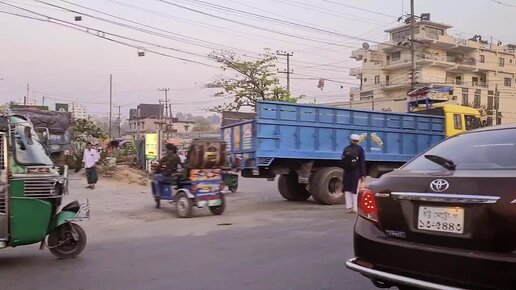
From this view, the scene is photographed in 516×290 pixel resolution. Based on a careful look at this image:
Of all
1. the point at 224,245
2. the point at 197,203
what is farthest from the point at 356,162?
the point at 224,245

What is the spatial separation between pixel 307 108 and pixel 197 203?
150 inches

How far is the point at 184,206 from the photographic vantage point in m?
10.8

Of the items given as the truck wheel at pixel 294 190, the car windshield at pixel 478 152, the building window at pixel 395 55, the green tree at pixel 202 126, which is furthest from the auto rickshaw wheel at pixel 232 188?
the green tree at pixel 202 126

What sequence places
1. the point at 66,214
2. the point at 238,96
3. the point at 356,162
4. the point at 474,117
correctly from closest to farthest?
1. the point at 66,214
2. the point at 356,162
3. the point at 474,117
4. the point at 238,96

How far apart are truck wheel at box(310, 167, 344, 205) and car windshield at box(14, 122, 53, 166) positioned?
7.52 m

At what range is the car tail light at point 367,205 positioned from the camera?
12.6 feet

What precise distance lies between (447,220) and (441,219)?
4cm

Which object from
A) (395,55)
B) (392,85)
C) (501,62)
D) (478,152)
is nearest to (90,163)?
(478,152)

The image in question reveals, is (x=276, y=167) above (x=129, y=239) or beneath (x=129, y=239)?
above

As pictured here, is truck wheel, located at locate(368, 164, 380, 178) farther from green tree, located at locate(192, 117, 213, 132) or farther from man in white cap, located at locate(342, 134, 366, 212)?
green tree, located at locate(192, 117, 213, 132)

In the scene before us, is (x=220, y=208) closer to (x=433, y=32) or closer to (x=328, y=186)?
(x=328, y=186)

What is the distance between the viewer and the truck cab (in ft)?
50.7

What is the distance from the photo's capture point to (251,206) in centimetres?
1302

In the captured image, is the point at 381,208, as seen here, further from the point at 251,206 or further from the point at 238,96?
the point at 238,96
